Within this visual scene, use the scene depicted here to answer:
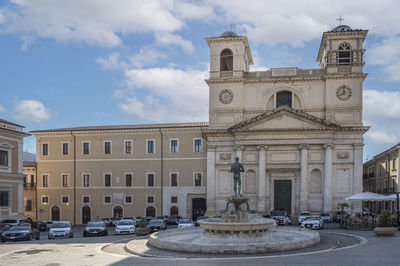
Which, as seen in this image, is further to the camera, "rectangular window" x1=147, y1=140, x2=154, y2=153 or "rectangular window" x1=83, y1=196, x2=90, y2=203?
"rectangular window" x1=83, y1=196, x2=90, y2=203

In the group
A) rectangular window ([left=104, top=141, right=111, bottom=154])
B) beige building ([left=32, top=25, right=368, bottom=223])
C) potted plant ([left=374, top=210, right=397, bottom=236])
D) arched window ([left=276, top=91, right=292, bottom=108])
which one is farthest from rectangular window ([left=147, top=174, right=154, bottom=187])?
potted plant ([left=374, top=210, right=397, bottom=236])

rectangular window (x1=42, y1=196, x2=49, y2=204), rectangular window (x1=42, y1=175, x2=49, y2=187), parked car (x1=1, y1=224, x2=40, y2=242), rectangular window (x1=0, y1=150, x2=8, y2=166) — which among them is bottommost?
rectangular window (x1=42, y1=196, x2=49, y2=204)

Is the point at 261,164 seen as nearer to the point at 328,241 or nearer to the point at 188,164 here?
the point at 188,164

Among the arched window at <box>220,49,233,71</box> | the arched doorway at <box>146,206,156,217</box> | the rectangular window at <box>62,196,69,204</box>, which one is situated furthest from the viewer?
the rectangular window at <box>62,196,69,204</box>

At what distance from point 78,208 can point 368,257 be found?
4365 centimetres

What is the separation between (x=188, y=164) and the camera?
51.5 metres

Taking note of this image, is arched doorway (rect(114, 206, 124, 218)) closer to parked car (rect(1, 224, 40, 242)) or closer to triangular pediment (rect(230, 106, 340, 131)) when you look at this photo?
triangular pediment (rect(230, 106, 340, 131))

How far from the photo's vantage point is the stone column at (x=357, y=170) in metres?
44.3

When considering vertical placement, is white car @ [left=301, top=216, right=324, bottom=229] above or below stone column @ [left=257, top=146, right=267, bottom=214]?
below

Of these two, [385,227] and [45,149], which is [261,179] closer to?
[385,227]

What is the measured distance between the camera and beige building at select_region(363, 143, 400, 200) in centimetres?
5177

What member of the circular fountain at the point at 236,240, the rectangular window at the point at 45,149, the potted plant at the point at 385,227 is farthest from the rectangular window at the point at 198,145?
the potted plant at the point at 385,227

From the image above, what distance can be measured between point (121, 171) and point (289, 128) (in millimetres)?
21346

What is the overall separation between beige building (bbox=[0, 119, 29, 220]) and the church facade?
20.1m
